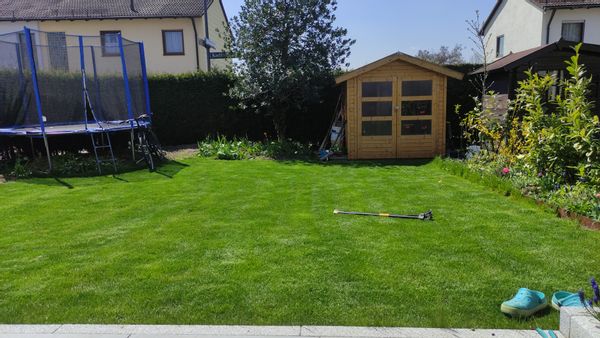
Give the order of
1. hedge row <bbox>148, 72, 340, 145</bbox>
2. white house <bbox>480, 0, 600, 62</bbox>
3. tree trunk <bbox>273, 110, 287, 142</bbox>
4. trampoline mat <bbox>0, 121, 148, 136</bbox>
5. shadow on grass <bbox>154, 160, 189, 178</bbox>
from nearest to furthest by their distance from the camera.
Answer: shadow on grass <bbox>154, 160, 189, 178</bbox>
trampoline mat <bbox>0, 121, 148, 136</bbox>
tree trunk <bbox>273, 110, 287, 142</bbox>
hedge row <bbox>148, 72, 340, 145</bbox>
white house <bbox>480, 0, 600, 62</bbox>

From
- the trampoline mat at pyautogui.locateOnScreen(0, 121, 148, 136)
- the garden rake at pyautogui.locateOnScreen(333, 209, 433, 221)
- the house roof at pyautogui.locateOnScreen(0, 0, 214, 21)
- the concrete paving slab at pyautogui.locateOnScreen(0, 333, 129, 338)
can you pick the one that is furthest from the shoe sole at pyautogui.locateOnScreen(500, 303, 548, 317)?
the house roof at pyautogui.locateOnScreen(0, 0, 214, 21)

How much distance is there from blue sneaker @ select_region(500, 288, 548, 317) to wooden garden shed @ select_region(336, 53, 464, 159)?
8.47 metres

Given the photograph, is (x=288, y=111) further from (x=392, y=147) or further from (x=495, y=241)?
(x=495, y=241)

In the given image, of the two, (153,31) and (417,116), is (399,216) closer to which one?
(417,116)

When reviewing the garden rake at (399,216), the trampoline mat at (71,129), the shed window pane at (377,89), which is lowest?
the garden rake at (399,216)

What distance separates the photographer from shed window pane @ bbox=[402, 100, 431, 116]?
1148cm

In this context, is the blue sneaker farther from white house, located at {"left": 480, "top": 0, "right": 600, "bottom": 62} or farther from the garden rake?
white house, located at {"left": 480, "top": 0, "right": 600, "bottom": 62}

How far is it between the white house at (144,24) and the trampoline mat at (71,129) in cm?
1005

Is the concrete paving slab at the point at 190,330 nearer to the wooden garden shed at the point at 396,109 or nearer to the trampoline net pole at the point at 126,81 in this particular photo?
the trampoline net pole at the point at 126,81

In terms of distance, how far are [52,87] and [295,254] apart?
8860 millimetres

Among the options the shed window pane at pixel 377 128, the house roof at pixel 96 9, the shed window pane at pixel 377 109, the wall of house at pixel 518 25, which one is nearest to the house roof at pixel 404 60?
the shed window pane at pixel 377 109

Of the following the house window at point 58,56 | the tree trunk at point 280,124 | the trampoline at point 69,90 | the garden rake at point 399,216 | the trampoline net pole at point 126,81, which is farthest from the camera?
the tree trunk at point 280,124

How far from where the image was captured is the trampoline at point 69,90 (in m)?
10.3

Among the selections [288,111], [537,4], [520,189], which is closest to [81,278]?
[520,189]
